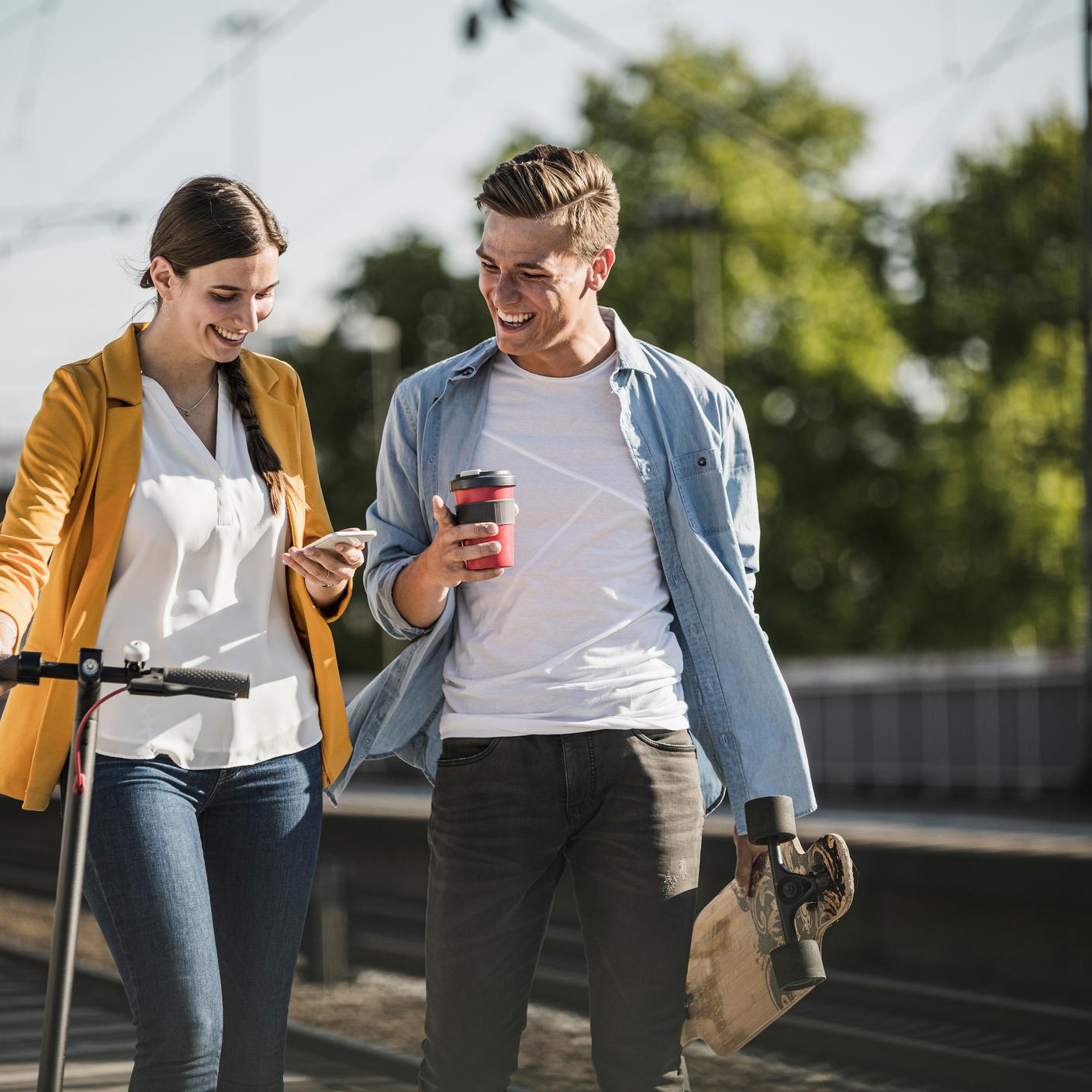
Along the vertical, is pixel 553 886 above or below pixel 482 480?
below

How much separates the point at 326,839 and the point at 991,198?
2759 centimetres

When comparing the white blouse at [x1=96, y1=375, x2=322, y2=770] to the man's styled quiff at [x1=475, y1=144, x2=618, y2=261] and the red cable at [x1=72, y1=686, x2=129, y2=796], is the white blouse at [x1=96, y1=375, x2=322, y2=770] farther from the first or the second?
the man's styled quiff at [x1=475, y1=144, x2=618, y2=261]

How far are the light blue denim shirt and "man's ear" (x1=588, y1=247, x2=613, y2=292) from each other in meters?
0.13

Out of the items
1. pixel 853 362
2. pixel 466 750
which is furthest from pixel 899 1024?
pixel 853 362

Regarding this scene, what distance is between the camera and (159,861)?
289 centimetres

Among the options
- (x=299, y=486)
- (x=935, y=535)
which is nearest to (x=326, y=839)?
(x=299, y=486)

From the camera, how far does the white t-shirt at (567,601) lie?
10.0 feet

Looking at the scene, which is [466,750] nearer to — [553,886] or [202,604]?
[553,886]

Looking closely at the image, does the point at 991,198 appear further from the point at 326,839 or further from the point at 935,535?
the point at 326,839

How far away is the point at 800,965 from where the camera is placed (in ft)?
10.1

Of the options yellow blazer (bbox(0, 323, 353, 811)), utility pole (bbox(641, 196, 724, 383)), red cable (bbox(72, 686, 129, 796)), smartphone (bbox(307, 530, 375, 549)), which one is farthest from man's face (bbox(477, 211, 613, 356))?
utility pole (bbox(641, 196, 724, 383))

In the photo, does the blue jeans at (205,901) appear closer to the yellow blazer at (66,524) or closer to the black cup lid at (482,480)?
the yellow blazer at (66,524)

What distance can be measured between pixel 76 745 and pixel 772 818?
1.30m

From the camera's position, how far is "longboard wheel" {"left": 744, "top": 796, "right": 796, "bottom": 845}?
3.17 m
